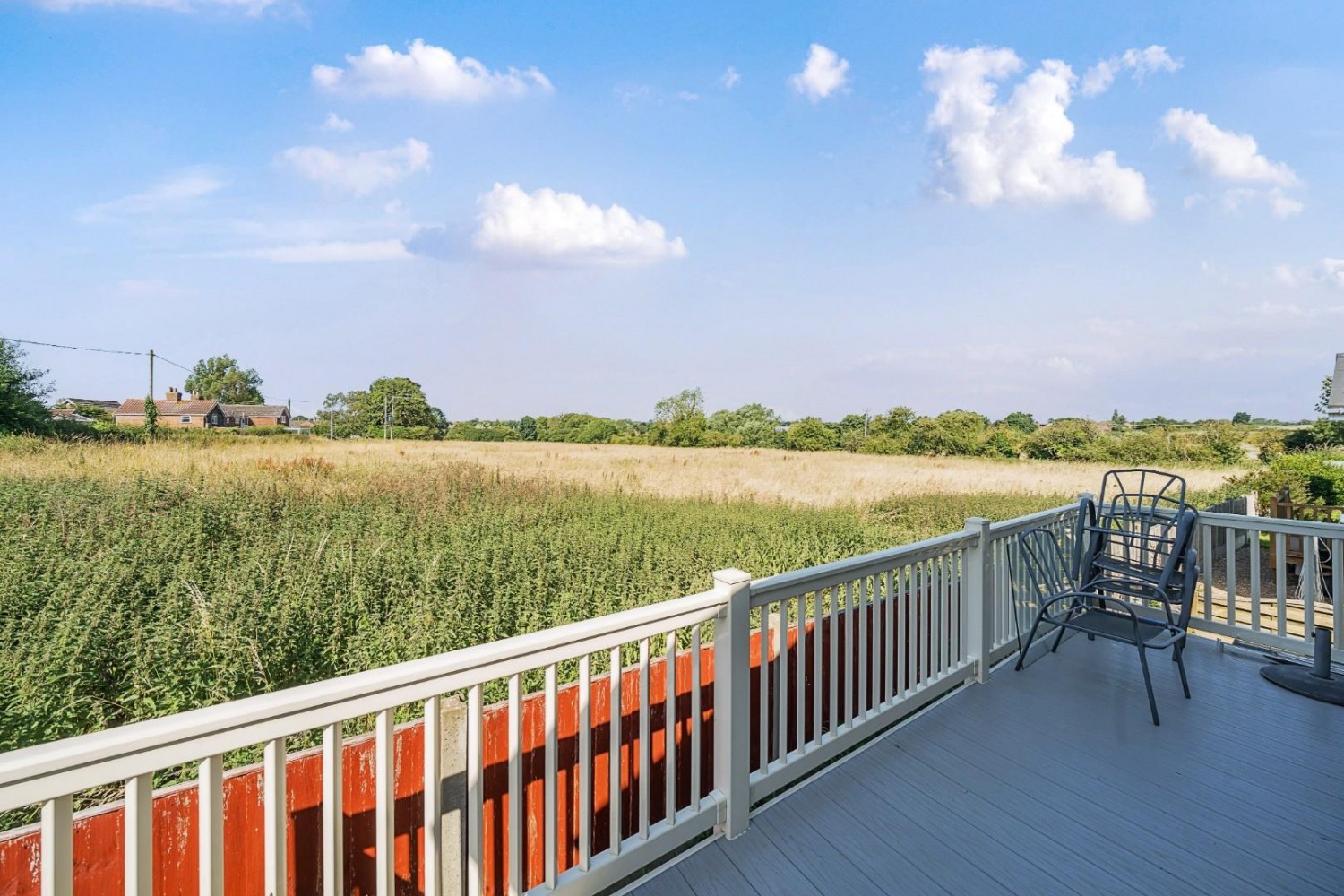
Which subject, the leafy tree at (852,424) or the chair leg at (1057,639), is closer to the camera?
the chair leg at (1057,639)

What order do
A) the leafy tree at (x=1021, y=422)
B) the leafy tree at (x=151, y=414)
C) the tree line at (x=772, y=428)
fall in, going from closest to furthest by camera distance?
the tree line at (x=772, y=428) → the leafy tree at (x=151, y=414) → the leafy tree at (x=1021, y=422)

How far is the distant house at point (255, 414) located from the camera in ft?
141

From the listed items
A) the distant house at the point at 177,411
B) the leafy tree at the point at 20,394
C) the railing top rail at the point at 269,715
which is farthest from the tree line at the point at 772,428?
the railing top rail at the point at 269,715

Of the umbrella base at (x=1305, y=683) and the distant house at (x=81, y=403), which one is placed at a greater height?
the distant house at (x=81, y=403)

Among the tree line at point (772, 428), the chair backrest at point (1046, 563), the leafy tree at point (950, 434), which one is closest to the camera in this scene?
the chair backrest at point (1046, 563)

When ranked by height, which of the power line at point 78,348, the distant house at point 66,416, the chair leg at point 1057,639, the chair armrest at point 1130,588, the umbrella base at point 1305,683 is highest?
the power line at point 78,348

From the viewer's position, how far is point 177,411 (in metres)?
36.2

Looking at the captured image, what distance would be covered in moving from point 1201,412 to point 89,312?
35.0 meters

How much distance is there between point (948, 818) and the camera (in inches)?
87.4

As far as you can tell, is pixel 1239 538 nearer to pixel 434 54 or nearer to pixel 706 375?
pixel 434 54

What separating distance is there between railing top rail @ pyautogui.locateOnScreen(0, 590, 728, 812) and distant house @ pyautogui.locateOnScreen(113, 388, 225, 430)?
135 ft

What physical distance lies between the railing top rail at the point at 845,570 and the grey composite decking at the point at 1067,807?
798 millimetres

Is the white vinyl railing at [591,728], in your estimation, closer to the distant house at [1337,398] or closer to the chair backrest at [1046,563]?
the chair backrest at [1046,563]

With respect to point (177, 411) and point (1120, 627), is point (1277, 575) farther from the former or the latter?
point (177, 411)
